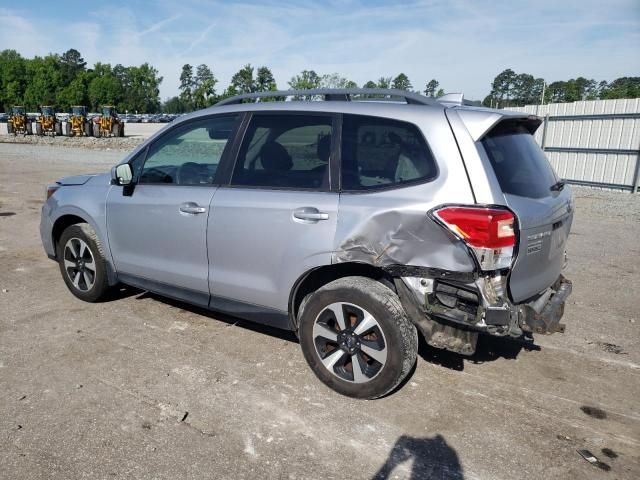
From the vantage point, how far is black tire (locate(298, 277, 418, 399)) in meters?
3.01

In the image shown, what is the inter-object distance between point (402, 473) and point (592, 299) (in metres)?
3.60

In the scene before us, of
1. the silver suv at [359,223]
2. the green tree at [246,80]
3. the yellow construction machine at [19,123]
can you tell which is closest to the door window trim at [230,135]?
the silver suv at [359,223]

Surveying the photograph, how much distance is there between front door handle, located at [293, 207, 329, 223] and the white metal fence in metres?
12.7

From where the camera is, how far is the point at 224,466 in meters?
2.58

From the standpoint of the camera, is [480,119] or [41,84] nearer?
[480,119]

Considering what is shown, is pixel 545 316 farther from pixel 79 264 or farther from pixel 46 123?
pixel 46 123

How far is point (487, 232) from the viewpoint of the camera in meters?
2.70

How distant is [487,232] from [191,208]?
84.8 inches

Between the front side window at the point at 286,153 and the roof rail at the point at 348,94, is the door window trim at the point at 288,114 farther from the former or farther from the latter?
the roof rail at the point at 348,94

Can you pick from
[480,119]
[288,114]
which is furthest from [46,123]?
[480,119]

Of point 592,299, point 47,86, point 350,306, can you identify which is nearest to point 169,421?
point 350,306

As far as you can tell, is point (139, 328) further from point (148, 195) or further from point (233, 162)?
point (233, 162)

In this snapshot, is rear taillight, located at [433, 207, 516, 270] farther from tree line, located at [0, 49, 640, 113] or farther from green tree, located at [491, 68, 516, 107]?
green tree, located at [491, 68, 516, 107]

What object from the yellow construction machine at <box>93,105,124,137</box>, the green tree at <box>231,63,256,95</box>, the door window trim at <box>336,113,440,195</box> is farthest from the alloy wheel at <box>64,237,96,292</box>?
the green tree at <box>231,63,256,95</box>
